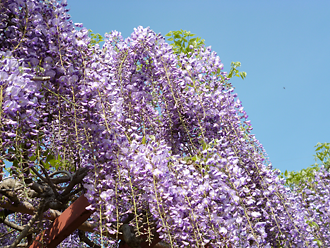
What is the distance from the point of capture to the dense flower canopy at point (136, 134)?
6.59ft

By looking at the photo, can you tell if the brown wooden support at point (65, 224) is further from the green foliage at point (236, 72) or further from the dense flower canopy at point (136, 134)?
the green foliage at point (236, 72)

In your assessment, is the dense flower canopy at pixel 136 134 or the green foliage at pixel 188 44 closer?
the dense flower canopy at pixel 136 134

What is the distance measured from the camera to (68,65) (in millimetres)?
2371

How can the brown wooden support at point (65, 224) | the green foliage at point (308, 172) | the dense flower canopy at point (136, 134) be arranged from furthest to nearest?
the green foliage at point (308, 172) < the brown wooden support at point (65, 224) < the dense flower canopy at point (136, 134)

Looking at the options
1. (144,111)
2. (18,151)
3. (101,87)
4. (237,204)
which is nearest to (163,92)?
(144,111)

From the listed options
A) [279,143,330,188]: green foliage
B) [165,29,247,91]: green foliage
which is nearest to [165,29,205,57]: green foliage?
[165,29,247,91]: green foliage

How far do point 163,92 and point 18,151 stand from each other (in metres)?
1.61

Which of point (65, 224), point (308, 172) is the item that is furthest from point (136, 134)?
point (308, 172)

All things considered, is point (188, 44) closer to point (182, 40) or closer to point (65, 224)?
point (182, 40)

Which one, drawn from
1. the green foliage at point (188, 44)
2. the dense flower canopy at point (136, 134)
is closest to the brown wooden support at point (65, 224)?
the dense flower canopy at point (136, 134)

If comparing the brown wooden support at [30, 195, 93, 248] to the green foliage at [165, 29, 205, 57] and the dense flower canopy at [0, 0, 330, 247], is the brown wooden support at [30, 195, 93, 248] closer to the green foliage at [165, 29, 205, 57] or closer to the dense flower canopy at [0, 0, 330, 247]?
the dense flower canopy at [0, 0, 330, 247]

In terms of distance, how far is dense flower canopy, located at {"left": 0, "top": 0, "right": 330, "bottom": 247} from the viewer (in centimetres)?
201

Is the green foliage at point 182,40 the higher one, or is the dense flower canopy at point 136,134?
the green foliage at point 182,40

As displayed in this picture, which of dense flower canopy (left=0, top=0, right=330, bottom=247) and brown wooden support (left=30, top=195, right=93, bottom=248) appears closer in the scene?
dense flower canopy (left=0, top=0, right=330, bottom=247)
